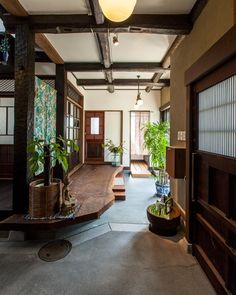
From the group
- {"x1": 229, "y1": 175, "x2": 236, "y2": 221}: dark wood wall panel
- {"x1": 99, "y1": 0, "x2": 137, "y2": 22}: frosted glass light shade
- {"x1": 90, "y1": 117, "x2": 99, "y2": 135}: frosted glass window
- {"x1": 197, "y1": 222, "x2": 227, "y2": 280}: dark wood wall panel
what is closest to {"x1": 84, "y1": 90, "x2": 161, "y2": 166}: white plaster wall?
{"x1": 90, "y1": 117, "x2": 99, "y2": 135}: frosted glass window

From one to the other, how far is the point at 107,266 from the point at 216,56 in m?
2.23

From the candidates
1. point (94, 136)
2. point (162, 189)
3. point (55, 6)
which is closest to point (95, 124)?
point (94, 136)

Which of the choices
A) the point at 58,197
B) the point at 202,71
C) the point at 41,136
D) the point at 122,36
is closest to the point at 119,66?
the point at 122,36

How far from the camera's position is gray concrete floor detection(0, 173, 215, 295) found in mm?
1745

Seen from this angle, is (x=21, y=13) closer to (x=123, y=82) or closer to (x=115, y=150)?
(x=123, y=82)

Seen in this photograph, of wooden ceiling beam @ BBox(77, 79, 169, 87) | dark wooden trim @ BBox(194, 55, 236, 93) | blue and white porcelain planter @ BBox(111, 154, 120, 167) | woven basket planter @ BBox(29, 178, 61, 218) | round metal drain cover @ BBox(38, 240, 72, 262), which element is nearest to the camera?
dark wooden trim @ BBox(194, 55, 236, 93)

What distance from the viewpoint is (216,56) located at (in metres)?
1.60

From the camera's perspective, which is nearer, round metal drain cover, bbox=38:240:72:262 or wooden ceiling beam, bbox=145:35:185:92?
round metal drain cover, bbox=38:240:72:262

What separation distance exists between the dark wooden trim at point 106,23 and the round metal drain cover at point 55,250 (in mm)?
2713

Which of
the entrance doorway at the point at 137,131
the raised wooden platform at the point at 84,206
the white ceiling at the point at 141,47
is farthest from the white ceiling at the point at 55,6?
the entrance doorway at the point at 137,131

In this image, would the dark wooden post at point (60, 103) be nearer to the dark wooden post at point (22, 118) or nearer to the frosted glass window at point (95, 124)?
the dark wooden post at point (22, 118)

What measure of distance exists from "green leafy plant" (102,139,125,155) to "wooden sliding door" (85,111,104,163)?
0.80ft

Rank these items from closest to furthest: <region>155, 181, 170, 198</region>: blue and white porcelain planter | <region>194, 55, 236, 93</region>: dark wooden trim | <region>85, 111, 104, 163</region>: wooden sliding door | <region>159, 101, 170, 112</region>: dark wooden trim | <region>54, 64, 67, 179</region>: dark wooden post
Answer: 1. <region>194, 55, 236, 93</region>: dark wooden trim
2. <region>54, 64, 67, 179</region>: dark wooden post
3. <region>155, 181, 170, 198</region>: blue and white porcelain planter
4. <region>159, 101, 170, 112</region>: dark wooden trim
5. <region>85, 111, 104, 163</region>: wooden sliding door

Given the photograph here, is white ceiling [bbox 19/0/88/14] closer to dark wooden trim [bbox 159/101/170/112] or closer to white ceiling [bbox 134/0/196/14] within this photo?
white ceiling [bbox 134/0/196/14]
